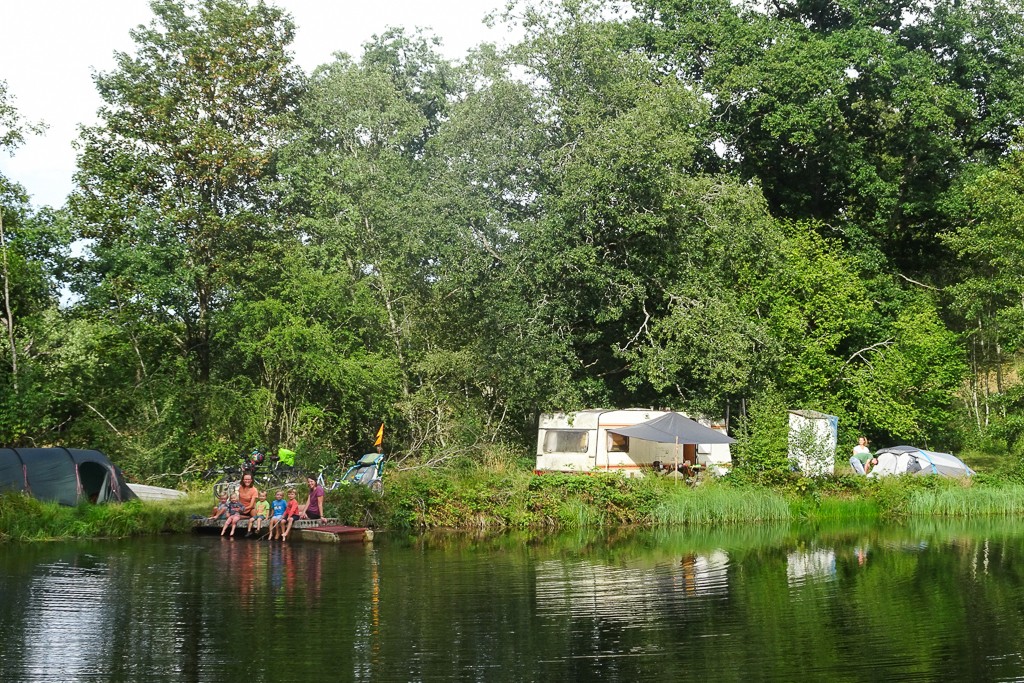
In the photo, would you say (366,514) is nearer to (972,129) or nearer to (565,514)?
(565,514)

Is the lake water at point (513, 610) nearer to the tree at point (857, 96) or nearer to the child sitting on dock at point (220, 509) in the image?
Result: the child sitting on dock at point (220, 509)

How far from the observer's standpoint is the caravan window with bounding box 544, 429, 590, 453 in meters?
29.2

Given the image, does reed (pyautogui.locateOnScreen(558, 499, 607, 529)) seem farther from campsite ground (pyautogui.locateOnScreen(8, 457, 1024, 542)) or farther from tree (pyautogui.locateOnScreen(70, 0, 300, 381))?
tree (pyautogui.locateOnScreen(70, 0, 300, 381))

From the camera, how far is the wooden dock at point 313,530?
21.5 meters

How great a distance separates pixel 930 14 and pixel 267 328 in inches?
990

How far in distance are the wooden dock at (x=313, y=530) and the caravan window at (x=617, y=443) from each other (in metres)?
8.46

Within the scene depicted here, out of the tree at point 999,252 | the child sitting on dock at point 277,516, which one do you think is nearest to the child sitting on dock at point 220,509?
the child sitting on dock at point 277,516

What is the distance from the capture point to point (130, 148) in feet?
107

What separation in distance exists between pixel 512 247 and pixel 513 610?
16.5 metres

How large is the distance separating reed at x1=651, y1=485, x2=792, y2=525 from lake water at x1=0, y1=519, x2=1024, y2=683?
292 centimetres

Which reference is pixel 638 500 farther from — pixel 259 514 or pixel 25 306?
pixel 25 306

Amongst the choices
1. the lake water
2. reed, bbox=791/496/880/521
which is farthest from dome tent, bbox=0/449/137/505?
reed, bbox=791/496/880/521

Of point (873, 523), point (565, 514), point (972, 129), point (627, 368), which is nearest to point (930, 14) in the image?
point (972, 129)

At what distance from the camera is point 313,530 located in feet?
71.0
